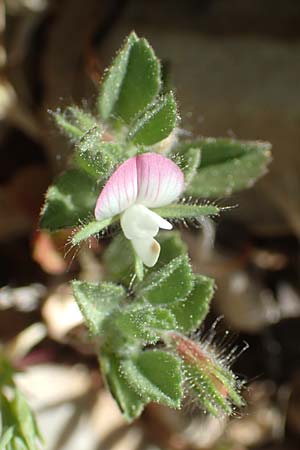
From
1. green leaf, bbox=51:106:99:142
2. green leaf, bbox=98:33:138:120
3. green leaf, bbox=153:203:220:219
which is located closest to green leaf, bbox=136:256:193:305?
green leaf, bbox=153:203:220:219

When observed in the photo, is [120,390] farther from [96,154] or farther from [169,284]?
[96,154]

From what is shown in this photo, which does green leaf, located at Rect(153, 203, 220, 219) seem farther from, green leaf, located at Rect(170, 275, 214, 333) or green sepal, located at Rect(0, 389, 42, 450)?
green sepal, located at Rect(0, 389, 42, 450)

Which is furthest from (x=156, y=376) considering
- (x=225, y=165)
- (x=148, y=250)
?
(x=225, y=165)

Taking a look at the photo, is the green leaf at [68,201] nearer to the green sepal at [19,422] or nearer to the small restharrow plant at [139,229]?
the small restharrow plant at [139,229]

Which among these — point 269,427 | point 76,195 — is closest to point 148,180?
point 76,195

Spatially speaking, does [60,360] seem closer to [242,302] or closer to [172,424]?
[172,424]

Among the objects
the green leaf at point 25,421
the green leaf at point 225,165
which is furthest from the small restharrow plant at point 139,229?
the green leaf at point 25,421
